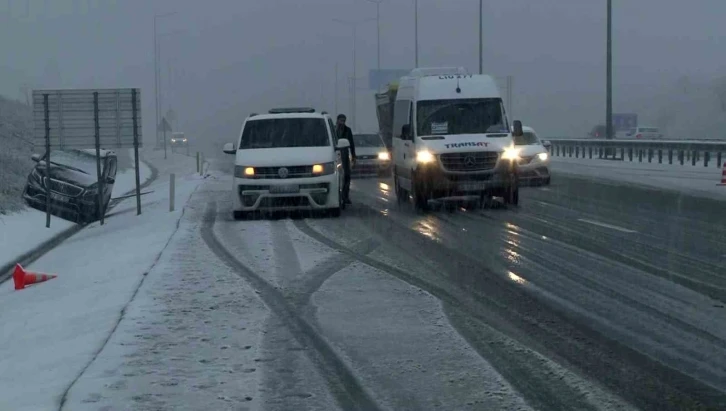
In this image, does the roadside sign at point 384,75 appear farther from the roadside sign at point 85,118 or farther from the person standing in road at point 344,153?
the roadside sign at point 85,118

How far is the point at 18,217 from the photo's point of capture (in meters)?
22.4

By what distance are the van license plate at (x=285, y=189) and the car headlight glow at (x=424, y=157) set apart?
264 centimetres

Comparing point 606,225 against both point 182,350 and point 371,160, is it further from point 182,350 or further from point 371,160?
point 371,160

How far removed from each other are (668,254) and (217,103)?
140m

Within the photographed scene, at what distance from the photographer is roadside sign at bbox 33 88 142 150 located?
20.0 m

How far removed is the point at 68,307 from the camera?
35.8ft

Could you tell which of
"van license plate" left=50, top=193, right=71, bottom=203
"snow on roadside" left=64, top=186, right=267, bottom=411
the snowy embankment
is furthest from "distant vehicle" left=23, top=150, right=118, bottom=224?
"snow on roadside" left=64, top=186, right=267, bottom=411

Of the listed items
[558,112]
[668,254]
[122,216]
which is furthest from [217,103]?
[668,254]

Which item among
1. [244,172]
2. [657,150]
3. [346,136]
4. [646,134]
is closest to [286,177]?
[244,172]

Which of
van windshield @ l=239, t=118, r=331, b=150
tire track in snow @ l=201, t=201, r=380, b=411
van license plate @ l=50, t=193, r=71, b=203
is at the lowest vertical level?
tire track in snow @ l=201, t=201, r=380, b=411

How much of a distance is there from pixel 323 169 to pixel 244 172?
142 cm

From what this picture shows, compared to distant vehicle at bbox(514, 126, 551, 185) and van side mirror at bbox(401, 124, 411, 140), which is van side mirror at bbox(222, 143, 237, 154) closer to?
van side mirror at bbox(401, 124, 411, 140)

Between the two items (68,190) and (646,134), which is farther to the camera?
(646,134)

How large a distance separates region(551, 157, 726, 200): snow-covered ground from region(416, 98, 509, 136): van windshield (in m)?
5.73
